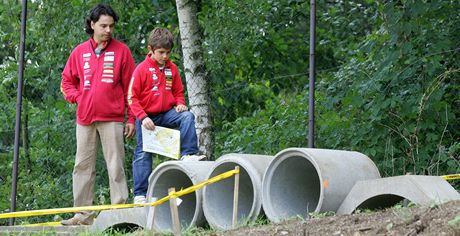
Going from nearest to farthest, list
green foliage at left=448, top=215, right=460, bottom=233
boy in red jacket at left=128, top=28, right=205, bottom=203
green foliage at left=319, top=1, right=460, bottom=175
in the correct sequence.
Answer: green foliage at left=448, top=215, right=460, bottom=233
boy in red jacket at left=128, top=28, right=205, bottom=203
green foliage at left=319, top=1, right=460, bottom=175

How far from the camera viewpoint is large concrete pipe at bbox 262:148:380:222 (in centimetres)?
657

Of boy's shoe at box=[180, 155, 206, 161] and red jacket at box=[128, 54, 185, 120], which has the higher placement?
red jacket at box=[128, 54, 185, 120]

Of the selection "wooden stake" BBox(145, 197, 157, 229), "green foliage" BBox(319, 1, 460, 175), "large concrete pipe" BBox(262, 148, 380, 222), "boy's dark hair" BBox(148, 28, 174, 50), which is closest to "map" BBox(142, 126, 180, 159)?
"boy's dark hair" BBox(148, 28, 174, 50)

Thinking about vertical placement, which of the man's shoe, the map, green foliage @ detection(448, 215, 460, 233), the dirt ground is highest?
the map

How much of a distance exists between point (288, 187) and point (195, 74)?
9.06 feet

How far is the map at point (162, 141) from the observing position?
25.6ft

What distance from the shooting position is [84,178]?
27.4 feet

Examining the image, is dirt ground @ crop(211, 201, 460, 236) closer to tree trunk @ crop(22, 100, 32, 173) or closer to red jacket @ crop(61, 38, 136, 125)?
red jacket @ crop(61, 38, 136, 125)

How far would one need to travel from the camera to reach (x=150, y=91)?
317 inches

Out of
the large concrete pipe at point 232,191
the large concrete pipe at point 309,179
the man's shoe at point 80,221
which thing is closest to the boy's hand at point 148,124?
the large concrete pipe at point 232,191

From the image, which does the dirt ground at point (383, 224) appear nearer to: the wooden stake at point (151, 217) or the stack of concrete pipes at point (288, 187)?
the stack of concrete pipes at point (288, 187)

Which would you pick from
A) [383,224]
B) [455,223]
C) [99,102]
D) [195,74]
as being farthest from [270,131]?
[455,223]

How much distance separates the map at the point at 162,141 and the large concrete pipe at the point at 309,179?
3.46 ft

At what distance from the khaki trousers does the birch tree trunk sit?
53.1 inches
